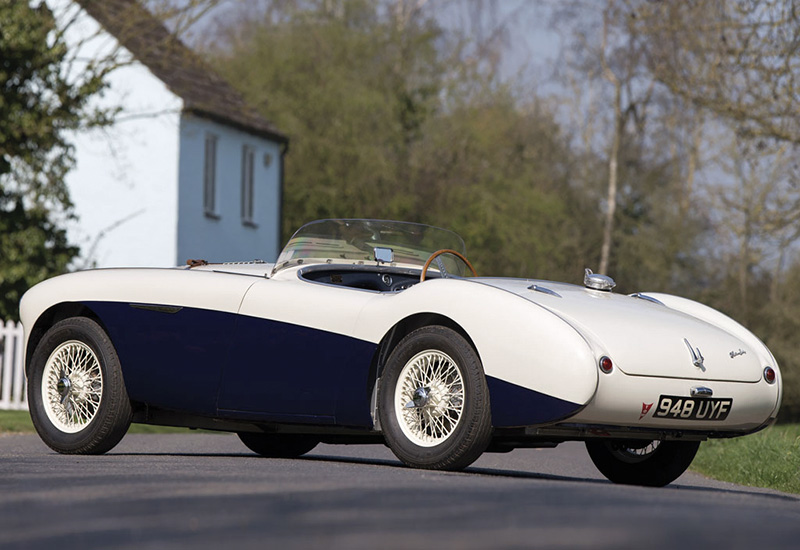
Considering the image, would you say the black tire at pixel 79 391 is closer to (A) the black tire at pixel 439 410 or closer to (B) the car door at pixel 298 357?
(B) the car door at pixel 298 357

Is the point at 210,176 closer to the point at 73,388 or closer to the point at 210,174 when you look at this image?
→ the point at 210,174

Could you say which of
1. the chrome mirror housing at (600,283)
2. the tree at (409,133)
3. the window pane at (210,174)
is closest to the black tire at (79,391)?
the chrome mirror housing at (600,283)

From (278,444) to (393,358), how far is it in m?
2.46

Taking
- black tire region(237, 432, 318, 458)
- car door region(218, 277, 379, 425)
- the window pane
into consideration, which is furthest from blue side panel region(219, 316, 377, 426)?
the window pane

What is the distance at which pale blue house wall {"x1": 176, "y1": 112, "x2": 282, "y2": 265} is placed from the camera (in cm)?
2945

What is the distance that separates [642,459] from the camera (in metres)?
8.27

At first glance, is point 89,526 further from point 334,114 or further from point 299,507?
point 334,114

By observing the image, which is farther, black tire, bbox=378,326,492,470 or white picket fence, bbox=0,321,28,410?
white picket fence, bbox=0,321,28,410

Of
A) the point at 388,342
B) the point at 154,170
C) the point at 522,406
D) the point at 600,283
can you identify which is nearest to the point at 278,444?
the point at 388,342

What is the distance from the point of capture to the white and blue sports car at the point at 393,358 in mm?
6914

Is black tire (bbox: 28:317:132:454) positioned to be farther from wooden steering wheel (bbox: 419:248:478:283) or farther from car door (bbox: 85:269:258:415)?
wooden steering wheel (bbox: 419:248:478:283)

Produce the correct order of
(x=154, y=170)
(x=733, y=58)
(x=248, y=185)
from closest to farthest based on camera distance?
(x=733, y=58) → (x=154, y=170) → (x=248, y=185)

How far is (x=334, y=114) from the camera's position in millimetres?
39250

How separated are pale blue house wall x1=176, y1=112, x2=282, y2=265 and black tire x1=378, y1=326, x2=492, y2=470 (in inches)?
814
